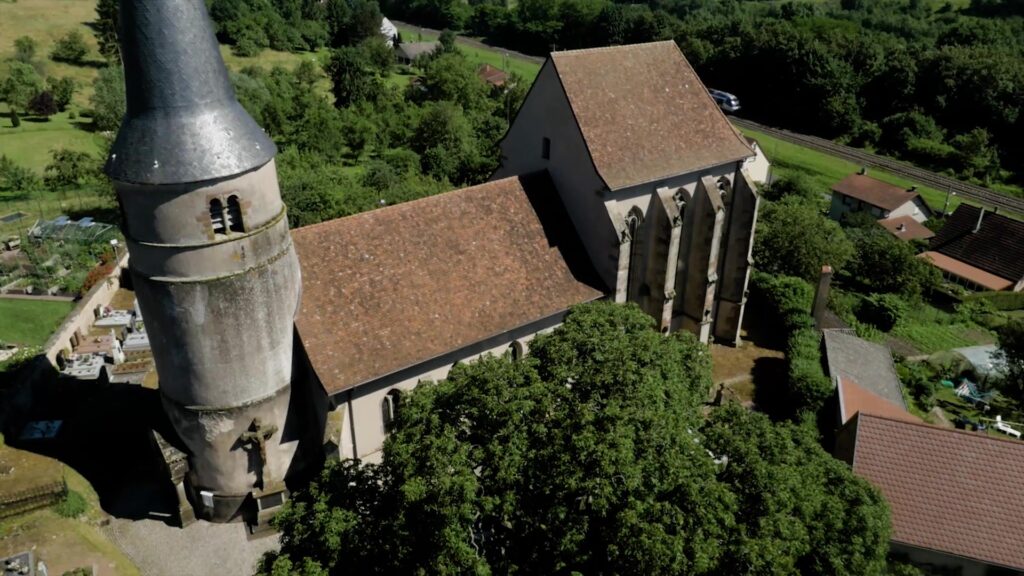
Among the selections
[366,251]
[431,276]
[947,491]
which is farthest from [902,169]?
[366,251]

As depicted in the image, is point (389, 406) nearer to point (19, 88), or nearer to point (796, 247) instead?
point (796, 247)

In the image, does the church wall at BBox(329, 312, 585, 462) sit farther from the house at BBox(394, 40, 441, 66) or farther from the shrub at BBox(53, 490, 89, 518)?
the house at BBox(394, 40, 441, 66)

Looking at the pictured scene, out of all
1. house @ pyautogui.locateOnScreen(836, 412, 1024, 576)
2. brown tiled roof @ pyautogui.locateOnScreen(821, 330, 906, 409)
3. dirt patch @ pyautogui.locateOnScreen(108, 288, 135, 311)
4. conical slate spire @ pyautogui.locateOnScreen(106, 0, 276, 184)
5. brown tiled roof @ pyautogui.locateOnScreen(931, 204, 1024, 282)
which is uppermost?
conical slate spire @ pyautogui.locateOnScreen(106, 0, 276, 184)

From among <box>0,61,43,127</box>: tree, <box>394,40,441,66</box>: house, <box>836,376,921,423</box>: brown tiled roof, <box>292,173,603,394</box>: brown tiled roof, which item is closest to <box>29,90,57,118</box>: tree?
<box>0,61,43,127</box>: tree

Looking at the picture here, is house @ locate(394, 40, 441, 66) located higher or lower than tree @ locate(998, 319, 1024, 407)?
lower

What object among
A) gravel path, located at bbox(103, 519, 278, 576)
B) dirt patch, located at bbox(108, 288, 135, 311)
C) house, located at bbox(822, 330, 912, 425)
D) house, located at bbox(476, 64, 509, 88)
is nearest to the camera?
gravel path, located at bbox(103, 519, 278, 576)

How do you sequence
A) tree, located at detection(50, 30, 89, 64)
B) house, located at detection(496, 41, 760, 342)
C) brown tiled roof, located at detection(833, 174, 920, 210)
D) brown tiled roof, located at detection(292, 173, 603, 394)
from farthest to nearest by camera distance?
tree, located at detection(50, 30, 89, 64)
brown tiled roof, located at detection(833, 174, 920, 210)
house, located at detection(496, 41, 760, 342)
brown tiled roof, located at detection(292, 173, 603, 394)

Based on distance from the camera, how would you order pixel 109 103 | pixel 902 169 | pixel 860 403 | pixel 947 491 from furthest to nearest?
pixel 902 169, pixel 109 103, pixel 860 403, pixel 947 491
